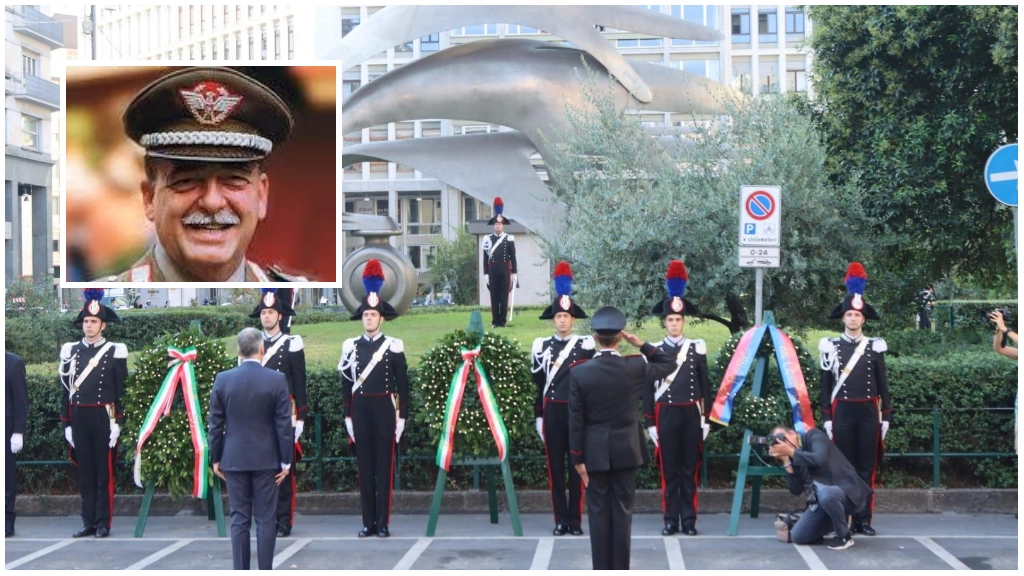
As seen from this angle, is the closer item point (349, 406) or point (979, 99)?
point (349, 406)

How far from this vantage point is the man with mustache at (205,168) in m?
13.0

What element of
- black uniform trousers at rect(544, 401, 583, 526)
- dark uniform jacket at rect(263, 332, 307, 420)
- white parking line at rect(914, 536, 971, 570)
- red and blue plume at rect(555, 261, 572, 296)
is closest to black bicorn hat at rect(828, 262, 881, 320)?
white parking line at rect(914, 536, 971, 570)

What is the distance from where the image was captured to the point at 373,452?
9633 millimetres

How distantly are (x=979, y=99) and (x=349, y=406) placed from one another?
8.35m

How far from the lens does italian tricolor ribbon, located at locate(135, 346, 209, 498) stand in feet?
31.5

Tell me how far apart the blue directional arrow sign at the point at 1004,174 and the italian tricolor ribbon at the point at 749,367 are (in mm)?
2074

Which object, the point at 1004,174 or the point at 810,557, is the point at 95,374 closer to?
the point at 810,557

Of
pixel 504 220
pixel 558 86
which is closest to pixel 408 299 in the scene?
pixel 504 220

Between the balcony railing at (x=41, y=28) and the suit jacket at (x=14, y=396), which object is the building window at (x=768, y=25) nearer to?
the balcony railing at (x=41, y=28)

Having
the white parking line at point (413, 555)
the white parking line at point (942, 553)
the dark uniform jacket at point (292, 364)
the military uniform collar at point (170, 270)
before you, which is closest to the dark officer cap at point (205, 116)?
the military uniform collar at point (170, 270)

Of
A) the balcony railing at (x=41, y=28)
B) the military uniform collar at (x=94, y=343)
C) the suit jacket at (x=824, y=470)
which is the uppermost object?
the balcony railing at (x=41, y=28)

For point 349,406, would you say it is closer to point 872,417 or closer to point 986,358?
point 872,417

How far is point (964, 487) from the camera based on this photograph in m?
10.5

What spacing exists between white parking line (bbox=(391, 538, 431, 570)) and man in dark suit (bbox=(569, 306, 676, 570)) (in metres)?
1.56
